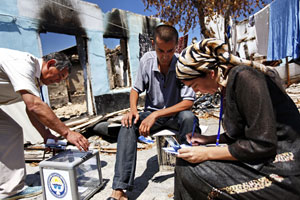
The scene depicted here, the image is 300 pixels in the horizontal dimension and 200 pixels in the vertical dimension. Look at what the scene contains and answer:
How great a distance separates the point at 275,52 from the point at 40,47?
7.31 metres

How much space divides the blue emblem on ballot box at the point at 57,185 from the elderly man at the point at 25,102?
0.34 meters

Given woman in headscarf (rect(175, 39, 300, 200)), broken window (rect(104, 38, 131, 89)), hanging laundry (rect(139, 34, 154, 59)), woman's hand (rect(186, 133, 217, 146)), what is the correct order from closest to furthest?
woman in headscarf (rect(175, 39, 300, 200)), woman's hand (rect(186, 133, 217, 146)), hanging laundry (rect(139, 34, 154, 59)), broken window (rect(104, 38, 131, 89))

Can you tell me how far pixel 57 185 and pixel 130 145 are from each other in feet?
2.57

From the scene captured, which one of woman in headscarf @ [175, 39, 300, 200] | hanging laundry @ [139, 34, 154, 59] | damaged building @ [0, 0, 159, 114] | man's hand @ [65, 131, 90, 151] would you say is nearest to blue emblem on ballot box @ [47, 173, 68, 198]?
man's hand @ [65, 131, 90, 151]

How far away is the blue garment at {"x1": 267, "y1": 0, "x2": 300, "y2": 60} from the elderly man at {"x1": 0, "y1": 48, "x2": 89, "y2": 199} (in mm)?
6288

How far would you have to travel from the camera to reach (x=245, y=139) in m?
1.29

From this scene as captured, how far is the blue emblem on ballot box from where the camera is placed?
78.2 inches

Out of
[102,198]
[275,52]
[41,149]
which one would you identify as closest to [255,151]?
[102,198]

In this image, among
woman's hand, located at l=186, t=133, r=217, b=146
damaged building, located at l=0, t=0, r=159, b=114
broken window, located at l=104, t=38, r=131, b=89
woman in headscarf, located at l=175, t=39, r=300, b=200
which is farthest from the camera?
broken window, located at l=104, t=38, r=131, b=89

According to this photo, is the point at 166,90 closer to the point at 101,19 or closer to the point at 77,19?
the point at 77,19

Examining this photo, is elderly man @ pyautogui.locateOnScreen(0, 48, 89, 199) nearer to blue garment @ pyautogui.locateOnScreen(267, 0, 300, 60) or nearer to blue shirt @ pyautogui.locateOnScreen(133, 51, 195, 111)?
blue shirt @ pyautogui.locateOnScreen(133, 51, 195, 111)

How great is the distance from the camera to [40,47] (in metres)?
5.72

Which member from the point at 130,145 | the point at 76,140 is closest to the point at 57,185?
the point at 76,140

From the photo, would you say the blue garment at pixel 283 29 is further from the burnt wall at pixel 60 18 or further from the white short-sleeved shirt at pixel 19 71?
the white short-sleeved shirt at pixel 19 71
